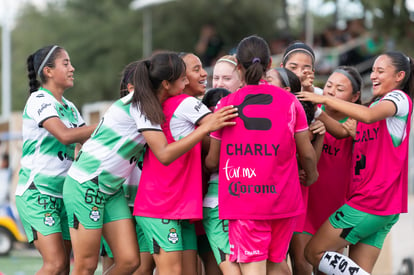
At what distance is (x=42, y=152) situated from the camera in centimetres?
561

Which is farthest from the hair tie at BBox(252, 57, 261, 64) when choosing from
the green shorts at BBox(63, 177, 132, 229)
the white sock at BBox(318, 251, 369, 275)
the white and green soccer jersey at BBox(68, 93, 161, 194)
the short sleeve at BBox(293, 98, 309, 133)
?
the white sock at BBox(318, 251, 369, 275)

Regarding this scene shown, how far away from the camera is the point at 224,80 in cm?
584

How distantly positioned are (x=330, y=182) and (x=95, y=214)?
6.57 feet

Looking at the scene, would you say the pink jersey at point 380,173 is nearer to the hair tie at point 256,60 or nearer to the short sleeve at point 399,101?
the short sleeve at point 399,101

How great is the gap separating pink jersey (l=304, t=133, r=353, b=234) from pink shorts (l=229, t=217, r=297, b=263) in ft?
3.51

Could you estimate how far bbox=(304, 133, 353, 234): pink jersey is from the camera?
19.3ft

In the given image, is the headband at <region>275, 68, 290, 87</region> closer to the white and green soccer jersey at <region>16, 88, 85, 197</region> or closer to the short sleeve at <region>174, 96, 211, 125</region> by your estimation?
the short sleeve at <region>174, 96, 211, 125</region>

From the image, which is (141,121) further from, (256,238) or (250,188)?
(256,238)

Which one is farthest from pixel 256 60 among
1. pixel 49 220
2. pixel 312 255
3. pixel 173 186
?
pixel 49 220

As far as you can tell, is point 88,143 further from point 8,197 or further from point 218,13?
point 218,13

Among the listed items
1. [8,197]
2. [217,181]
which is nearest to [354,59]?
[8,197]

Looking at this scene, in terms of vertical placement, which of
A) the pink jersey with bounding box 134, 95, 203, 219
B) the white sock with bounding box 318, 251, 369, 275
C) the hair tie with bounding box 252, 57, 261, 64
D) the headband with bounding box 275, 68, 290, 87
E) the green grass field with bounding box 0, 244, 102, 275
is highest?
the hair tie with bounding box 252, 57, 261, 64

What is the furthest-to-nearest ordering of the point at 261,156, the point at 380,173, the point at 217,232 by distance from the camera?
the point at 380,173 → the point at 217,232 → the point at 261,156

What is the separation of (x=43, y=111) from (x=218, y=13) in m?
20.6
